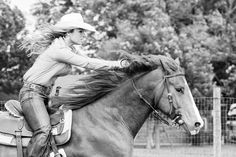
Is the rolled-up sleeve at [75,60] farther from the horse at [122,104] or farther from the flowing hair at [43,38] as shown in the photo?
the flowing hair at [43,38]

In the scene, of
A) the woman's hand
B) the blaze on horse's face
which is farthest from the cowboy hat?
the blaze on horse's face

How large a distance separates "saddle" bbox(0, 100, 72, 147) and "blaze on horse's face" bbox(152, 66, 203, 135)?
3.37 feet

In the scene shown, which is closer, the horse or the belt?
the horse

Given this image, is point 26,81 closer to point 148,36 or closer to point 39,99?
point 39,99

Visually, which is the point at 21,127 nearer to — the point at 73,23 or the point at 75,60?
the point at 75,60

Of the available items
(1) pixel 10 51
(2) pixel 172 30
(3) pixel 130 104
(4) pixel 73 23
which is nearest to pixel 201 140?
(2) pixel 172 30

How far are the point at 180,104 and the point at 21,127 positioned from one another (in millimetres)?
1724

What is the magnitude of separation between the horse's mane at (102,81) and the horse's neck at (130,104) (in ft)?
0.29

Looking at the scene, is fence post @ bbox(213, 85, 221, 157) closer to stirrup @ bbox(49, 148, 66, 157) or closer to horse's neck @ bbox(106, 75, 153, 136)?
horse's neck @ bbox(106, 75, 153, 136)

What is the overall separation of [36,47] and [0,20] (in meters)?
18.4

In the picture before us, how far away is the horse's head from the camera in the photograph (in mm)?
4855

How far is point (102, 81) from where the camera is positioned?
505 centimetres

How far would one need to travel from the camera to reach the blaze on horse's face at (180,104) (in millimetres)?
4848

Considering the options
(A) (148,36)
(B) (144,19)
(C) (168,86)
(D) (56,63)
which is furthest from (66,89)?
(B) (144,19)
